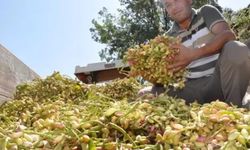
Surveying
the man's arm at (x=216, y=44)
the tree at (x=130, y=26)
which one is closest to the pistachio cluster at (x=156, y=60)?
the man's arm at (x=216, y=44)

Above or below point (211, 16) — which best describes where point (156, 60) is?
below

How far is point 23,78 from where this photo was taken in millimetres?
3893

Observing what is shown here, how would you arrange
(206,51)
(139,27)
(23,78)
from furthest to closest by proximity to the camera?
(139,27), (23,78), (206,51)

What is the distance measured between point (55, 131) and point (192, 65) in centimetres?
165

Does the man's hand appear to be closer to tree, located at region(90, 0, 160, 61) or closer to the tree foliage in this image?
the tree foliage

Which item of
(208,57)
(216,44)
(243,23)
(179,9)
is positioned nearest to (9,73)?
(179,9)

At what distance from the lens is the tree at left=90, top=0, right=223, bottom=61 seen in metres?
19.3

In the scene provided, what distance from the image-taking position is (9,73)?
3457 millimetres

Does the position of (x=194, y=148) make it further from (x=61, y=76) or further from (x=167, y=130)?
(x=61, y=76)

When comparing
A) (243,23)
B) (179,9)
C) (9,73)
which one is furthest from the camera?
(243,23)

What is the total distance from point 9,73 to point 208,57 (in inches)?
61.0

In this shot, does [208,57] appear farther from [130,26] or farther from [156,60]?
[130,26]

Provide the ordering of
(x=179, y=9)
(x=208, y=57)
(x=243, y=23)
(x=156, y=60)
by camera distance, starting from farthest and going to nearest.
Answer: (x=243, y=23)
(x=179, y=9)
(x=208, y=57)
(x=156, y=60)

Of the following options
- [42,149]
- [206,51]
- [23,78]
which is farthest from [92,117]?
[23,78]
